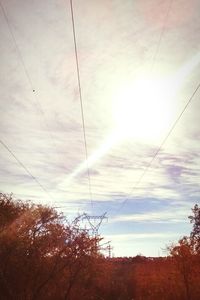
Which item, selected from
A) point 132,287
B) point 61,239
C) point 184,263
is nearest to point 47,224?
point 61,239

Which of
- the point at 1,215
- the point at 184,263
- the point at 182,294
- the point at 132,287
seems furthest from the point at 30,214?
the point at 132,287

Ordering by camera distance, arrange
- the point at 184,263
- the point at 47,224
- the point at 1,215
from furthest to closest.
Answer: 1. the point at 184,263
2. the point at 1,215
3. the point at 47,224

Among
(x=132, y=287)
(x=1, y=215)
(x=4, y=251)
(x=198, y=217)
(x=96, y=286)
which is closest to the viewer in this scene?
(x=4, y=251)

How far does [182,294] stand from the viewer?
1825 inches

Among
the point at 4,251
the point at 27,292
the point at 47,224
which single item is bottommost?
the point at 27,292

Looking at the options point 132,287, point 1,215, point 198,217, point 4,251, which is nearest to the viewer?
point 4,251

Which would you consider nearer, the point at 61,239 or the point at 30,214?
the point at 61,239

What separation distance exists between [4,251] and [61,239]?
359 centimetres

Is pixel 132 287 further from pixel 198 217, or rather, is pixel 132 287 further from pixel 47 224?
pixel 47 224

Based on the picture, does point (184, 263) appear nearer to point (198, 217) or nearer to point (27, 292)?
point (198, 217)

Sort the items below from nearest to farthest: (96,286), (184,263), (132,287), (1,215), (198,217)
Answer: (1,215), (198,217), (184,263), (96,286), (132,287)

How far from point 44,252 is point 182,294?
28040 millimetres

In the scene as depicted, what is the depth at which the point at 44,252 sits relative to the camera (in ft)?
80.2

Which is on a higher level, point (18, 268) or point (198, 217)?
point (198, 217)
